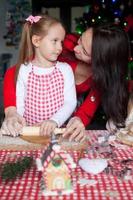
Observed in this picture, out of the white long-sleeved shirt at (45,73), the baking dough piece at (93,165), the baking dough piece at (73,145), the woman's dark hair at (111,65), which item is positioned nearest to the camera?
the baking dough piece at (93,165)

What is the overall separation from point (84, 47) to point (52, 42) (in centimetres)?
17

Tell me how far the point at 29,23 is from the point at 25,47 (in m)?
0.12

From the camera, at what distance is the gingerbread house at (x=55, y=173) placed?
110 centimetres

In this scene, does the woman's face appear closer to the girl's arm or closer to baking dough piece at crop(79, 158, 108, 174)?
the girl's arm

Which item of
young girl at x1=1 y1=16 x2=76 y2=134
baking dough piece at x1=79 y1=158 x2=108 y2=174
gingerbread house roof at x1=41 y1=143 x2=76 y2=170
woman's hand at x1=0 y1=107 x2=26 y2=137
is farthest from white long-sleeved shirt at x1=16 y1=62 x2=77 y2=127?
gingerbread house roof at x1=41 y1=143 x2=76 y2=170

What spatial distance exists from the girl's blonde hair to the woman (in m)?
0.19

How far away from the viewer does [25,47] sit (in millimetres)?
1854

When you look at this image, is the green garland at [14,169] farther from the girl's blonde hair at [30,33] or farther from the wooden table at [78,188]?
the girl's blonde hair at [30,33]

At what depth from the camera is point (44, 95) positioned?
6.03 ft

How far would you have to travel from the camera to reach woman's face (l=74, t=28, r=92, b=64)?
5.82ft

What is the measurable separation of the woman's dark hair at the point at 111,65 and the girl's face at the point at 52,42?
0.51 feet

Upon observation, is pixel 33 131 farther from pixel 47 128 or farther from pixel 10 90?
pixel 10 90

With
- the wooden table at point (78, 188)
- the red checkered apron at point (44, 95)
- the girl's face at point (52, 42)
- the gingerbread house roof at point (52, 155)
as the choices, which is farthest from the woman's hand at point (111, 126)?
the gingerbread house roof at point (52, 155)

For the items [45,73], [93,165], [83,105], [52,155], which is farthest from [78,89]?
[52,155]
